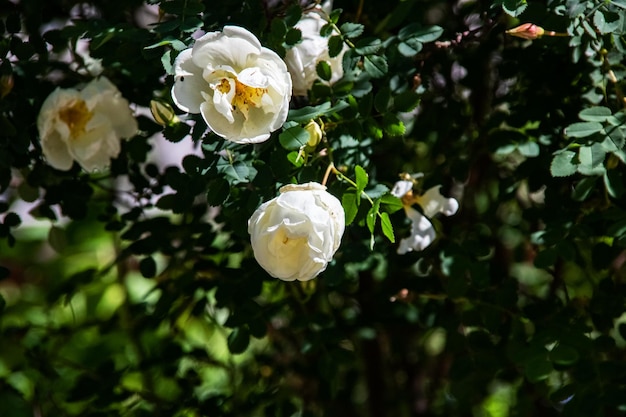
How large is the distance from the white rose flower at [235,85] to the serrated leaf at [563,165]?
0.31 metres

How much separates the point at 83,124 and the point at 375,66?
35cm

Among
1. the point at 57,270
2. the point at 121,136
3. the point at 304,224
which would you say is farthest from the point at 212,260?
the point at 57,270

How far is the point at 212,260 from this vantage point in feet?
3.73

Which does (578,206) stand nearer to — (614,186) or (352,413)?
(614,186)

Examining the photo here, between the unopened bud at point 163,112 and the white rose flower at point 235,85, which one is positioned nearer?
the white rose flower at point 235,85

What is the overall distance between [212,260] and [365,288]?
29 centimetres

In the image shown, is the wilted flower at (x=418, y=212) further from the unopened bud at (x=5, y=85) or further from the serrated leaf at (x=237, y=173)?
the unopened bud at (x=5, y=85)

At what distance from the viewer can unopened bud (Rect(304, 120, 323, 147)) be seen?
80 centimetres

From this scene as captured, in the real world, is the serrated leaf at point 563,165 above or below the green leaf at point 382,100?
below

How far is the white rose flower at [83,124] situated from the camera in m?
0.95

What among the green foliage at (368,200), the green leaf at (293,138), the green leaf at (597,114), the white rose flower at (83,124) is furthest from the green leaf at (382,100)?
the white rose flower at (83,124)

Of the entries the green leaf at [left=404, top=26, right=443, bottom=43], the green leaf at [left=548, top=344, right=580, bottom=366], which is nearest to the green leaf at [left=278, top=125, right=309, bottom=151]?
the green leaf at [left=404, top=26, right=443, bottom=43]

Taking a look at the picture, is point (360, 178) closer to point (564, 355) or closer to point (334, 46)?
point (334, 46)

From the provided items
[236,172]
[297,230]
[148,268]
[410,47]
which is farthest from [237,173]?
[148,268]
